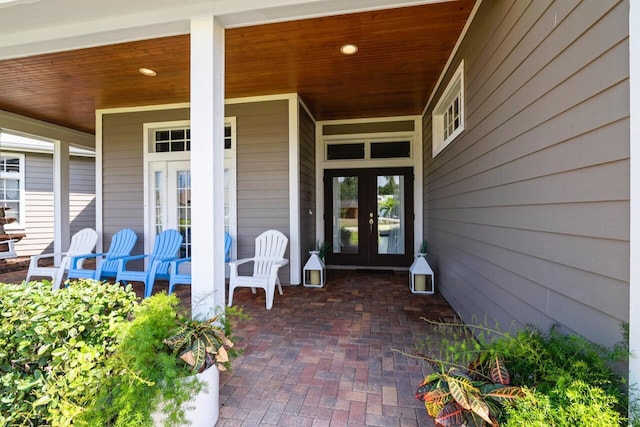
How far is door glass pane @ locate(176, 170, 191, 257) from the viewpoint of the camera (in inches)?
197

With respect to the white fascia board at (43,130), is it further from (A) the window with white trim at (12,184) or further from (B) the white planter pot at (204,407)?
(B) the white planter pot at (204,407)

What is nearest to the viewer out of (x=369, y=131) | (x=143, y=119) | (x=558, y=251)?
(x=558, y=251)

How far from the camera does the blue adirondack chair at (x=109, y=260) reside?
3947 millimetres

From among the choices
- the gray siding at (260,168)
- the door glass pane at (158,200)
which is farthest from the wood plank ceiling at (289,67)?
the door glass pane at (158,200)

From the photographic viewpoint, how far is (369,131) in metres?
5.68

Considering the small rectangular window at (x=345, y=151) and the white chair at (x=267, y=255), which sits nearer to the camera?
the white chair at (x=267, y=255)

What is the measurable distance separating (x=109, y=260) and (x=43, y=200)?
5.36 m

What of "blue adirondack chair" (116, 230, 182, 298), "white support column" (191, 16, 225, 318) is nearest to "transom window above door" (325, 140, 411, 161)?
"blue adirondack chair" (116, 230, 182, 298)

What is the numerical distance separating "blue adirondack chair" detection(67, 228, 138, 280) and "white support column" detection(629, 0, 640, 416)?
190 inches

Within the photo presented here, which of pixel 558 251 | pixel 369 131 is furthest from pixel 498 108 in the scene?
pixel 369 131

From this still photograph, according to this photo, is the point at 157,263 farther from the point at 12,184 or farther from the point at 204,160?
the point at 12,184

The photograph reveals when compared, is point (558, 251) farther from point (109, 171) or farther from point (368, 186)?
point (109, 171)

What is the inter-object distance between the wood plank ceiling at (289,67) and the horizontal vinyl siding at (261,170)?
1.13 feet

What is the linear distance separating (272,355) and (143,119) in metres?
4.69
